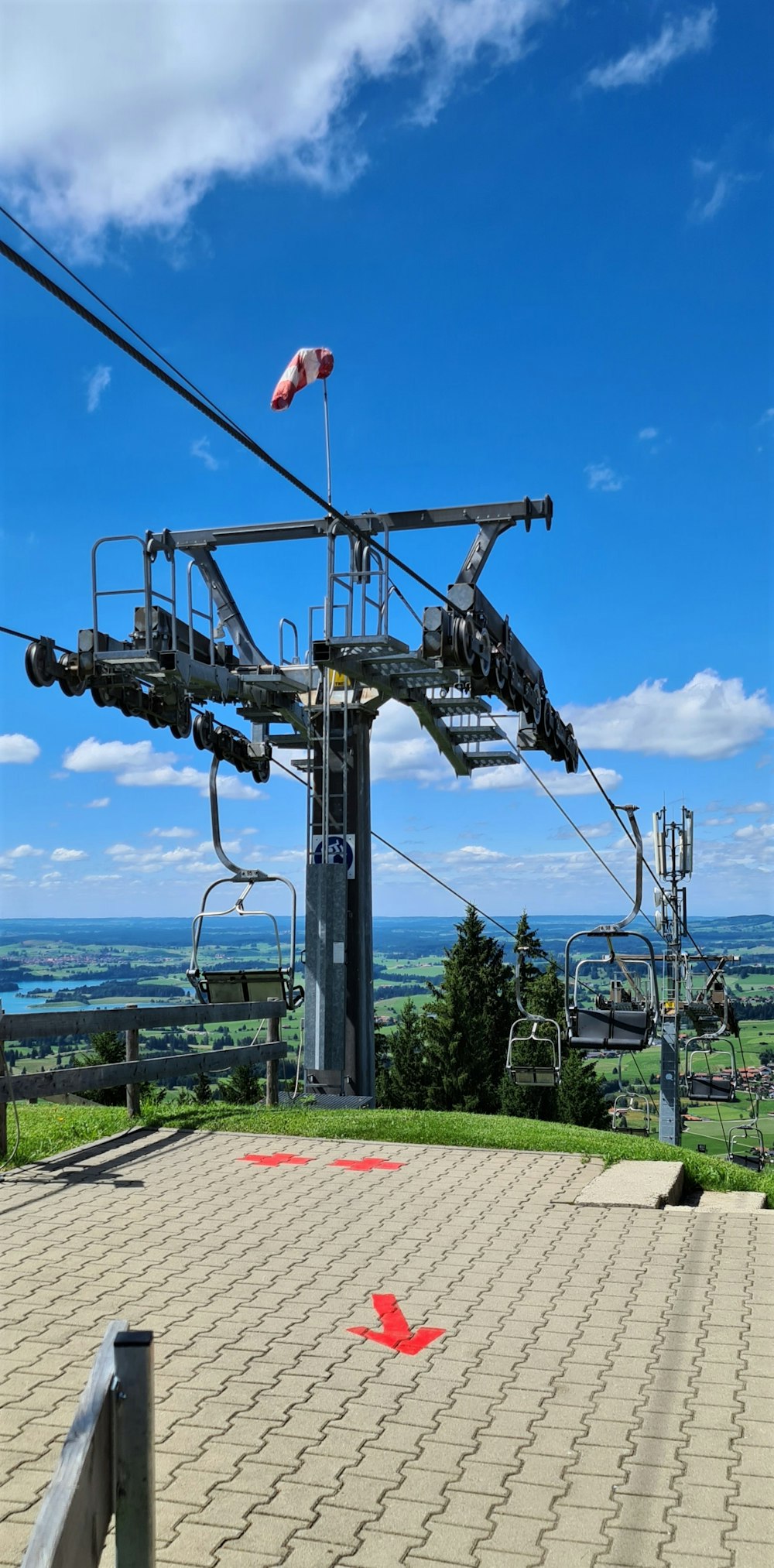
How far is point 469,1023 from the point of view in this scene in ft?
187

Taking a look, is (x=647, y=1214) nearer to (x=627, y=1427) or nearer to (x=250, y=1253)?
(x=250, y=1253)

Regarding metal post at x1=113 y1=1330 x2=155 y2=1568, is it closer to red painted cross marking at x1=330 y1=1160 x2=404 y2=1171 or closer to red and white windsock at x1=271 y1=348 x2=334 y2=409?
red painted cross marking at x1=330 y1=1160 x2=404 y2=1171

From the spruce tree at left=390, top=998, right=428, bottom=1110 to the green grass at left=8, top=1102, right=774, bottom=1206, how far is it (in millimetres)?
40384

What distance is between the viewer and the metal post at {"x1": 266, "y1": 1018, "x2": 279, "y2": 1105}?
585 inches

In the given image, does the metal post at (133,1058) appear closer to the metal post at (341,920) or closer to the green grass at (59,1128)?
the green grass at (59,1128)

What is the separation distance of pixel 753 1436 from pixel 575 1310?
189 centimetres

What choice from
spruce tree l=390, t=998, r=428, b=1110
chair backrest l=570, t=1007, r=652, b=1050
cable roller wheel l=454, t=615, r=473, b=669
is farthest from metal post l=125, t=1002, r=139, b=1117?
spruce tree l=390, t=998, r=428, b=1110

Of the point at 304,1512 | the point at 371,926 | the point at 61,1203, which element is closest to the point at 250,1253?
the point at 61,1203

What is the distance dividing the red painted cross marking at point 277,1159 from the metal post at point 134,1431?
835 cm

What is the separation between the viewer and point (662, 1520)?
15.3 feet

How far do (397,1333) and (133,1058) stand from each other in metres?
6.18

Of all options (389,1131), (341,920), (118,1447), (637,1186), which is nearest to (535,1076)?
(341,920)

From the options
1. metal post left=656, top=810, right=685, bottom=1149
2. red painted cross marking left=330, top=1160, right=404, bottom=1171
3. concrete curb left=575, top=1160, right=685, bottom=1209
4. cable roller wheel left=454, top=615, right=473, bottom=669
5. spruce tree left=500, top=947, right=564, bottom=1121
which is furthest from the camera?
spruce tree left=500, top=947, right=564, bottom=1121

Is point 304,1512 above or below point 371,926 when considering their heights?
below
